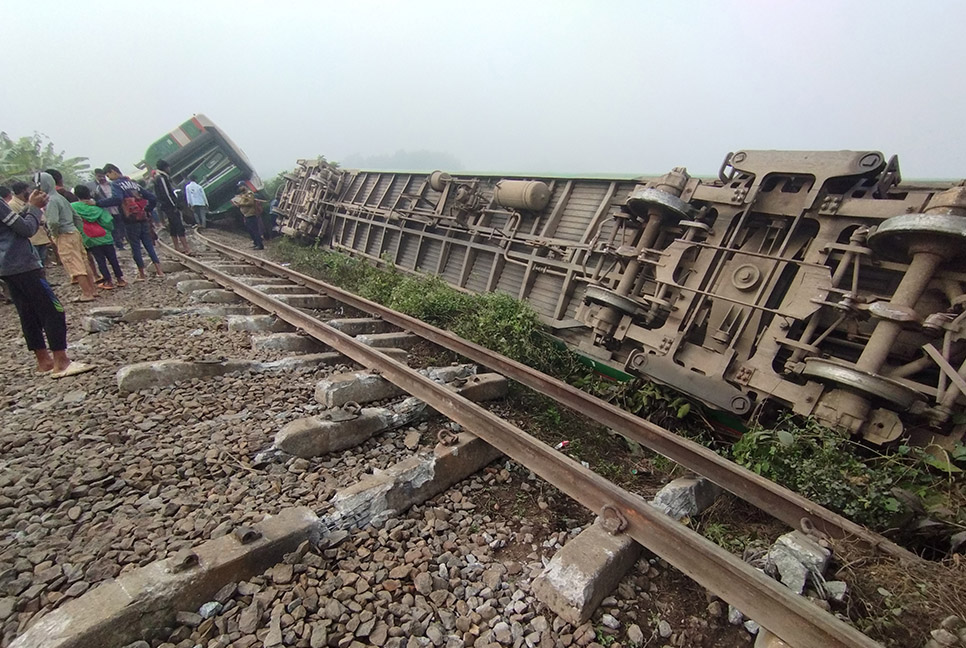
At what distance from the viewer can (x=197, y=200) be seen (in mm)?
13484

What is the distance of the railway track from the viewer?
1.91m

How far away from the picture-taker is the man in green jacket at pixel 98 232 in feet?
23.4

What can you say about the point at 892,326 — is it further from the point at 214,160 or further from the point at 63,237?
the point at 214,160

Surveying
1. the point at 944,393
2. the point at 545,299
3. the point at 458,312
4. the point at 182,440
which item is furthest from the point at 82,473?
the point at 944,393

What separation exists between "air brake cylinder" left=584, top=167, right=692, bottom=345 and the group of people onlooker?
5.00 metres

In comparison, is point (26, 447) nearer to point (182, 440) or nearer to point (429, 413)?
point (182, 440)

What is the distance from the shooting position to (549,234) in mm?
6711

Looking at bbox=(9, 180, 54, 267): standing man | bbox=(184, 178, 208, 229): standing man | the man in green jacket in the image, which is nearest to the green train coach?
bbox=(184, 178, 208, 229): standing man

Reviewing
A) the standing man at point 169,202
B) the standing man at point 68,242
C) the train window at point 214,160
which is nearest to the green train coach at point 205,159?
the train window at point 214,160

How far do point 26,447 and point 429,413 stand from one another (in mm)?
2720

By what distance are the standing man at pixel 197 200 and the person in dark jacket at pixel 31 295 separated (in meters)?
10.2

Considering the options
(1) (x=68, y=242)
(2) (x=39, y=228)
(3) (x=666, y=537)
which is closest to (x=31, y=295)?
(2) (x=39, y=228)

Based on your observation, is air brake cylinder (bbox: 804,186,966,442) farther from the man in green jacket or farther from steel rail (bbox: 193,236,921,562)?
the man in green jacket

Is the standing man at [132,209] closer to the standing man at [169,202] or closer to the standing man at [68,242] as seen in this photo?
the standing man at [68,242]
